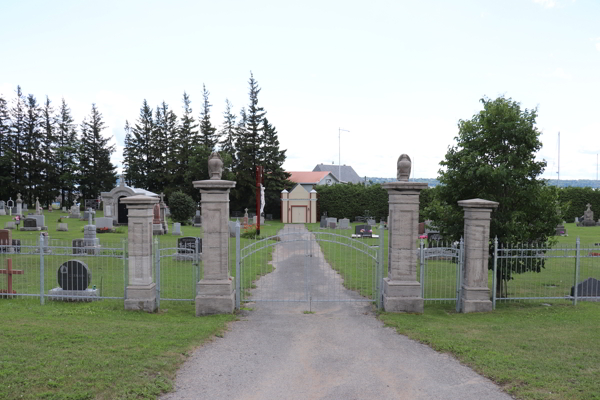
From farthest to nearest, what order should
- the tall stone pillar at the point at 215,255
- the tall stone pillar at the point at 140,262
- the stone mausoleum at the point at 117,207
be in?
1. the stone mausoleum at the point at 117,207
2. the tall stone pillar at the point at 140,262
3. the tall stone pillar at the point at 215,255

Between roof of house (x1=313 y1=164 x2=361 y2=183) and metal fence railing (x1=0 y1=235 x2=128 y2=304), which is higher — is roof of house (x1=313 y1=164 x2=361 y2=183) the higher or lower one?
the higher one

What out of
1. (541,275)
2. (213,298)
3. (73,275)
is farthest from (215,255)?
(541,275)

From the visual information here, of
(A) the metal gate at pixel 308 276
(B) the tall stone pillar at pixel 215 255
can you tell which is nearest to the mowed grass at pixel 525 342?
(A) the metal gate at pixel 308 276

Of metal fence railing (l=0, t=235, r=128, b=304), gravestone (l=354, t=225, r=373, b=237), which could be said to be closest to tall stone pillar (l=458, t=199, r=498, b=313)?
metal fence railing (l=0, t=235, r=128, b=304)

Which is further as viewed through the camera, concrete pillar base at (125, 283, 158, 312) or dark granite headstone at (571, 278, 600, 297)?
dark granite headstone at (571, 278, 600, 297)

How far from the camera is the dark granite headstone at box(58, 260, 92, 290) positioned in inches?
397

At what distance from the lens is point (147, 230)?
9547mm

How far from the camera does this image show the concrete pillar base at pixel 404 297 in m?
9.66

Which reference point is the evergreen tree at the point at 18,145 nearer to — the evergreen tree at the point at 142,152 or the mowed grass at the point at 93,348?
the evergreen tree at the point at 142,152

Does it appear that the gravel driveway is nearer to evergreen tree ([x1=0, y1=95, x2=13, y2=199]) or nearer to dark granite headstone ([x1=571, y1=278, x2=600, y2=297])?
dark granite headstone ([x1=571, y1=278, x2=600, y2=297])

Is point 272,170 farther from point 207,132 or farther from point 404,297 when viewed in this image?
point 404,297

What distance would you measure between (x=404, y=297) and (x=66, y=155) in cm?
5358

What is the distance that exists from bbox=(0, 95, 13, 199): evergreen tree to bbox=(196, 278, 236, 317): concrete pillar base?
4892cm

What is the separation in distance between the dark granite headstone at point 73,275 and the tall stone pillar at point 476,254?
8857 mm
